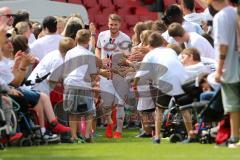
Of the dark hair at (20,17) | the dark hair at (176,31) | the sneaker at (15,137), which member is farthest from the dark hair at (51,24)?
the sneaker at (15,137)

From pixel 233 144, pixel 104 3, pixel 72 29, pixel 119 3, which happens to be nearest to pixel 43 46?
pixel 72 29

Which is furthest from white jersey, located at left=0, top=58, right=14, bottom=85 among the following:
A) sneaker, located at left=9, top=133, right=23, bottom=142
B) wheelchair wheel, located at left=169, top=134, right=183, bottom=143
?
wheelchair wheel, located at left=169, top=134, right=183, bottom=143

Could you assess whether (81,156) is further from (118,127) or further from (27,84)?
(118,127)

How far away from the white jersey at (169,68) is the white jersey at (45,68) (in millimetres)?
1550

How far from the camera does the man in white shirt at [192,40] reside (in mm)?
21797

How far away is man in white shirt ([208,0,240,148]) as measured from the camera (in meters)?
18.2

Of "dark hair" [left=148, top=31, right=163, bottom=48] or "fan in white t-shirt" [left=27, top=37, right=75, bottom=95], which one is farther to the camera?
"fan in white t-shirt" [left=27, top=37, right=75, bottom=95]

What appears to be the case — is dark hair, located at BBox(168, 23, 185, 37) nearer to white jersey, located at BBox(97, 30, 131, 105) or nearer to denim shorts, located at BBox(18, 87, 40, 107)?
denim shorts, located at BBox(18, 87, 40, 107)

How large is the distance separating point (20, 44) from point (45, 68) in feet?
2.47

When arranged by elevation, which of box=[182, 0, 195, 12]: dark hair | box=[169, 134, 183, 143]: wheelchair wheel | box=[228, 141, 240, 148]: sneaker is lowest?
box=[169, 134, 183, 143]: wheelchair wheel

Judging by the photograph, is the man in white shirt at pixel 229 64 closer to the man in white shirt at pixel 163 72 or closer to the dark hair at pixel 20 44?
the man in white shirt at pixel 163 72

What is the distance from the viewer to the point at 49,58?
22422 mm

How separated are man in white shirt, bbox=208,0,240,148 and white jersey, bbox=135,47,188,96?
2616 millimetres

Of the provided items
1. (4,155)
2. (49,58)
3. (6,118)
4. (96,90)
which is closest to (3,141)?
(6,118)
